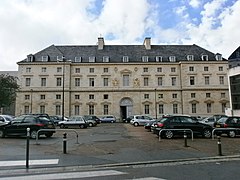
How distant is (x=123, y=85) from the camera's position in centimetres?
5759

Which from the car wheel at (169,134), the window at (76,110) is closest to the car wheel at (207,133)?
the car wheel at (169,134)

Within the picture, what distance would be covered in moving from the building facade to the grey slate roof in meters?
0.38

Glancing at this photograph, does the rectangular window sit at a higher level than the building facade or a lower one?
lower

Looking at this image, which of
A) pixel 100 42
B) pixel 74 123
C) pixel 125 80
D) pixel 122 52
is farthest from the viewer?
pixel 100 42

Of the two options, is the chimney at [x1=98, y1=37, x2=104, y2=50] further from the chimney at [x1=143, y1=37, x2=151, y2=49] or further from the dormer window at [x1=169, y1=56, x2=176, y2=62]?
the dormer window at [x1=169, y1=56, x2=176, y2=62]

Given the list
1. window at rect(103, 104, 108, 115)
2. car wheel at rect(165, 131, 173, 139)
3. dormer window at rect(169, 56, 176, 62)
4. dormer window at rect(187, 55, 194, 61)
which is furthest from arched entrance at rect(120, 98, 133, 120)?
car wheel at rect(165, 131, 173, 139)

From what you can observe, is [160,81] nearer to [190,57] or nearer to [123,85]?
[123,85]

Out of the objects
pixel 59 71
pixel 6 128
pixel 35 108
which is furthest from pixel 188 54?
pixel 6 128

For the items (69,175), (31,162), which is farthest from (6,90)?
(69,175)

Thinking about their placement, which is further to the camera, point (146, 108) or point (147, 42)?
point (147, 42)

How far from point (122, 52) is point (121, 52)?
0.26 meters

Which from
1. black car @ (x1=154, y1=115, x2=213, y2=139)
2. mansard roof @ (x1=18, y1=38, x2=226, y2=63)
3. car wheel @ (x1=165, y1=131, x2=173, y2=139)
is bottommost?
car wheel @ (x1=165, y1=131, x2=173, y2=139)

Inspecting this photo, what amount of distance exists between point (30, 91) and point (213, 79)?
43.8 metres

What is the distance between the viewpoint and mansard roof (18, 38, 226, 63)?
5809cm
